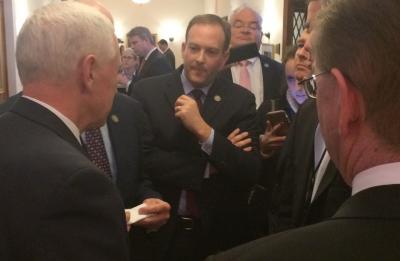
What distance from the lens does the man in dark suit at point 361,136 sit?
0.62 m

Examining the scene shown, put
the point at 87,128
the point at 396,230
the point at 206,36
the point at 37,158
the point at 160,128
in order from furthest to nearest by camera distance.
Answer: the point at 206,36 → the point at 160,128 → the point at 87,128 → the point at 37,158 → the point at 396,230

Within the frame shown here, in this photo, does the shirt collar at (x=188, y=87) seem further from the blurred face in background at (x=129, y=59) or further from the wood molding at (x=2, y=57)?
the wood molding at (x=2, y=57)

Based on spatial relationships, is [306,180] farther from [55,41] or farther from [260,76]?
[260,76]

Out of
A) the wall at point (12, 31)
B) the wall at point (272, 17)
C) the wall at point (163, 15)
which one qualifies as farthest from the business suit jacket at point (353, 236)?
the wall at point (163, 15)

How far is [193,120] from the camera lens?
187 cm

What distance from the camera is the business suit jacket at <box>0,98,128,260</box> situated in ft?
3.10

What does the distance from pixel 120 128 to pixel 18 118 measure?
2.10 ft

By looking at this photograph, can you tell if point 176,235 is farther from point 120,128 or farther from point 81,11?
point 81,11

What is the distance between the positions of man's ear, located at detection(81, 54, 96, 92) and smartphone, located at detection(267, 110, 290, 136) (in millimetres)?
1095

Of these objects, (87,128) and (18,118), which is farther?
(87,128)

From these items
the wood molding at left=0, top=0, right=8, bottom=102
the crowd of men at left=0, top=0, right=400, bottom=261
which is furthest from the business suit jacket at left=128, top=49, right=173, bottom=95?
the wood molding at left=0, top=0, right=8, bottom=102

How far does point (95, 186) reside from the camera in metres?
0.99

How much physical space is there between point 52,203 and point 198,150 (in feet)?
3.48

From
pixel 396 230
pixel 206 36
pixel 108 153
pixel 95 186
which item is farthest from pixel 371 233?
pixel 206 36
